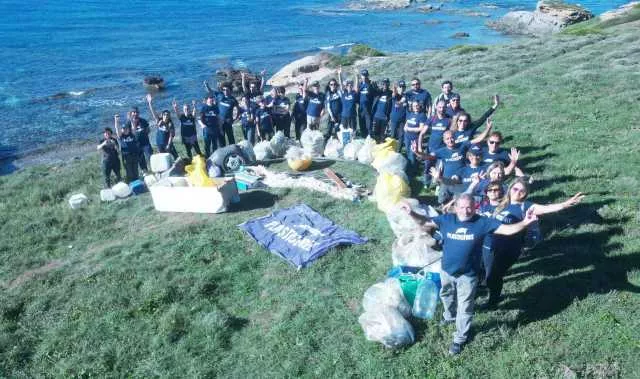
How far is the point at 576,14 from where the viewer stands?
54.4 meters

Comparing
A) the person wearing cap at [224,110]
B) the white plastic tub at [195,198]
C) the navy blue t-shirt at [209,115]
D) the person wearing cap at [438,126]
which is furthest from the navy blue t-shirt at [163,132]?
the person wearing cap at [438,126]

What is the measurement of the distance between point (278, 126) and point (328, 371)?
9.54m

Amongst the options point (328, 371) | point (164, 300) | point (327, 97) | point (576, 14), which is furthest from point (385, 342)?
point (576, 14)

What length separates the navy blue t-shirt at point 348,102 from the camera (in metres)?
13.8

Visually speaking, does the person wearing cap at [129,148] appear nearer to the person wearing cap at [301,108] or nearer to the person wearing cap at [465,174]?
the person wearing cap at [301,108]

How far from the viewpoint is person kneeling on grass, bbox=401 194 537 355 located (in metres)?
5.53

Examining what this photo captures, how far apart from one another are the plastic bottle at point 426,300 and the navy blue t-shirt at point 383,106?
740 cm

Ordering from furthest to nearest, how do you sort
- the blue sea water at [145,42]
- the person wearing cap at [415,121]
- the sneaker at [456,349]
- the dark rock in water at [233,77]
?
the dark rock in water at [233,77]
the blue sea water at [145,42]
the person wearing cap at [415,121]
the sneaker at [456,349]

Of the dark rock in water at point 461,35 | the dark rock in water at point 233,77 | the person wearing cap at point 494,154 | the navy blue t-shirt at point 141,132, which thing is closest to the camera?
the person wearing cap at point 494,154

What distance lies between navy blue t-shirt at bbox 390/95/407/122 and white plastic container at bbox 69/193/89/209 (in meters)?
8.06

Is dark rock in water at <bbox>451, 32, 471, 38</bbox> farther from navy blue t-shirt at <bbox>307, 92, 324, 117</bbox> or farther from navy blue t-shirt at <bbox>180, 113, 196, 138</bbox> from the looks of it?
navy blue t-shirt at <bbox>180, 113, 196, 138</bbox>

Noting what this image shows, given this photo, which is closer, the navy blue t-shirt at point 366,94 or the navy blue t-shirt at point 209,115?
the navy blue t-shirt at point 209,115

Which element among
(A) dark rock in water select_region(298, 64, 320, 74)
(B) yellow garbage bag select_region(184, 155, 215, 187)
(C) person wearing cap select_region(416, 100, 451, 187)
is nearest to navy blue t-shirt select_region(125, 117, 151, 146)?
(B) yellow garbage bag select_region(184, 155, 215, 187)

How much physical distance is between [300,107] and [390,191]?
5536 mm
